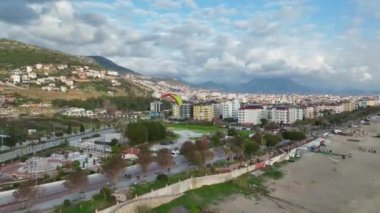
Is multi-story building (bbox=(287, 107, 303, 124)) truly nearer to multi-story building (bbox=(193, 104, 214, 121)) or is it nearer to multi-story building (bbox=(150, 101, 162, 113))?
multi-story building (bbox=(193, 104, 214, 121))

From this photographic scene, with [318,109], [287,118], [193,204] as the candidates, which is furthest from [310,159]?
[318,109]

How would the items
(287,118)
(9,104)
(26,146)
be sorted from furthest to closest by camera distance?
1. (287,118)
2. (9,104)
3. (26,146)

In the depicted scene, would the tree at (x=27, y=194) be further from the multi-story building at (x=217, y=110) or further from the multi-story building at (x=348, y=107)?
the multi-story building at (x=348, y=107)

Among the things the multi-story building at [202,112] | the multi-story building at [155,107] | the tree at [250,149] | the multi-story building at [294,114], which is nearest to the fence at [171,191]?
the tree at [250,149]

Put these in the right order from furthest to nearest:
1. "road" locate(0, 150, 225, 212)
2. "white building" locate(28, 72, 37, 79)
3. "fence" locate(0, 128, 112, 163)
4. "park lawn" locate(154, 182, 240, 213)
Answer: "white building" locate(28, 72, 37, 79), "fence" locate(0, 128, 112, 163), "park lawn" locate(154, 182, 240, 213), "road" locate(0, 150, 225, 212)

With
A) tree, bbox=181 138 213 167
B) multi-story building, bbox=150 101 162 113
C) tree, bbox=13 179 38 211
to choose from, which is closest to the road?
tree, bbox=13 179 38 211

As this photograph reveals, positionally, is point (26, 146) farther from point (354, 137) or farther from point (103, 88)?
point (103, 88)

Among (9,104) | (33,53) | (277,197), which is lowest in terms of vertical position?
(277,197)
